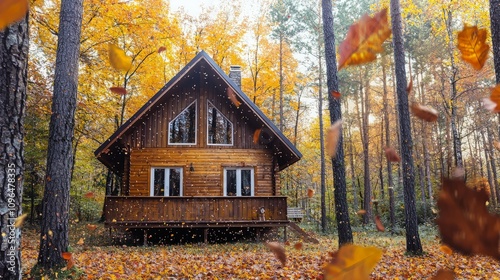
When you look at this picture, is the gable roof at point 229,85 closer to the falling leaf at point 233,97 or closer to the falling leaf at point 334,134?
the falling leaf at point 233,97

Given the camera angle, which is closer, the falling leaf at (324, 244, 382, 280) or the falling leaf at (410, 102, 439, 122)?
the falling leaf at (324, 244, 382, 280)

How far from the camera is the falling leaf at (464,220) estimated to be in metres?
1.38

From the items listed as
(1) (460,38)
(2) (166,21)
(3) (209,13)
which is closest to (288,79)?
(3) (209,13)

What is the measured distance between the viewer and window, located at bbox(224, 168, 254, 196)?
50.4 feet

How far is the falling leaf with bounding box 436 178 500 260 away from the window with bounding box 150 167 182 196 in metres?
14.1

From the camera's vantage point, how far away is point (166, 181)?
49.2ft

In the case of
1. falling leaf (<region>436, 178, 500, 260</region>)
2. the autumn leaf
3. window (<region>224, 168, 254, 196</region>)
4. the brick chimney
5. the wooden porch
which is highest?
the brick chimney

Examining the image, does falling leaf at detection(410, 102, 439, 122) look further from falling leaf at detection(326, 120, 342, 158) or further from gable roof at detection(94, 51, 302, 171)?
gable roof at detection(94, 51, 302, 171)

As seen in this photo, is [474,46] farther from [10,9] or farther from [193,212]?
[193,212]

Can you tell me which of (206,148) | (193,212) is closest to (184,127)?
(206,148)

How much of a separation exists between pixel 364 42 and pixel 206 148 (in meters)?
12.9

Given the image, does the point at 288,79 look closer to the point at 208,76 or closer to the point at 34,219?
the point at 208,76

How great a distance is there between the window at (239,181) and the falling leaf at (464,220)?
14039 mm

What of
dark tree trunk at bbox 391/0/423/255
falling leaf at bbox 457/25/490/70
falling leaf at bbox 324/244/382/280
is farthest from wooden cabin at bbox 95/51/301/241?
falling leaf at bbox 324/244/382/280
